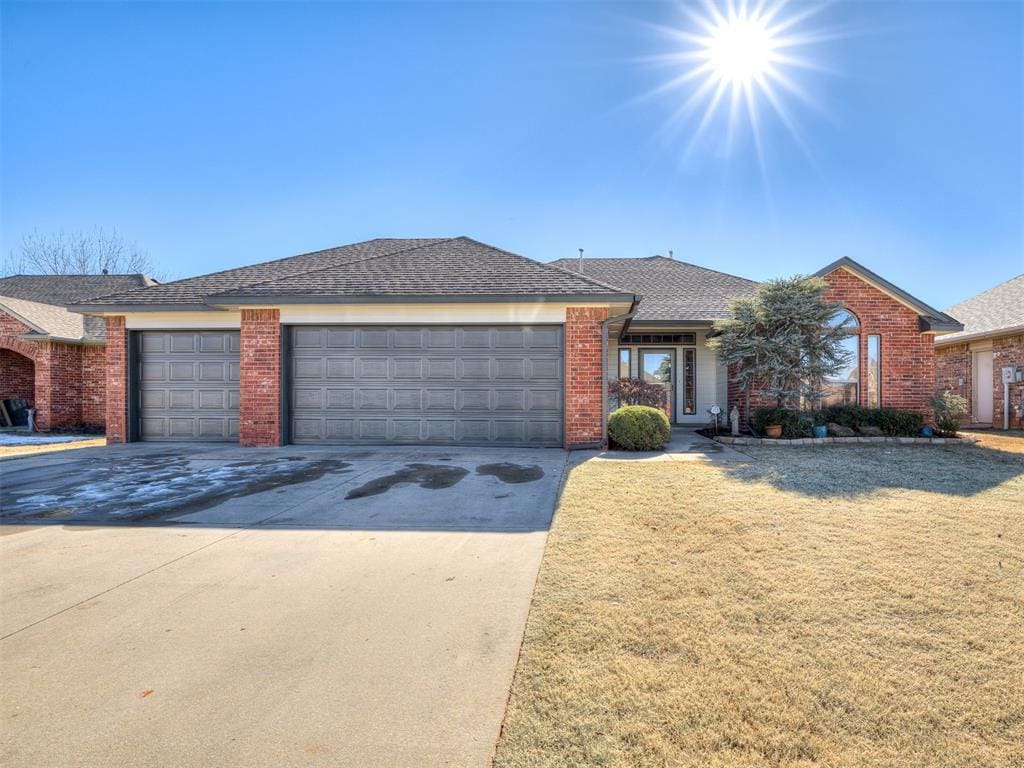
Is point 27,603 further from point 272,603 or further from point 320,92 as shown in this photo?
point 320,92

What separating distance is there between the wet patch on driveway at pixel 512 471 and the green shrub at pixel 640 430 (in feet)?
7.28

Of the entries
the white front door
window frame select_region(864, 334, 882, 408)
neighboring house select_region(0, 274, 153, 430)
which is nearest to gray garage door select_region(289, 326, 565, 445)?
window frame select_region(864, 334, 882, 408)

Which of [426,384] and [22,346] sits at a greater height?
[22,346]

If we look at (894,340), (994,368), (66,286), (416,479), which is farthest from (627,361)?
(66,286)

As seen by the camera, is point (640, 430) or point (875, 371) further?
point (875, 371)

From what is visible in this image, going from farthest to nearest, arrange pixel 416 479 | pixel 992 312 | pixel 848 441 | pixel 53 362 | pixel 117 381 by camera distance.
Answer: pixel 992 312 → pixel 53 362 → pixel 117 381 → pixel 848 441 → pixel 416 479

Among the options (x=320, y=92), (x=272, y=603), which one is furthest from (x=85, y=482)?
(x=320, y=92)

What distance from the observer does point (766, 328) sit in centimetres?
1015

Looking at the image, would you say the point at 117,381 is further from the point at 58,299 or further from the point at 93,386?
the point at 58,299

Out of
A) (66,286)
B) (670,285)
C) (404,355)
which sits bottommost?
(404,355)

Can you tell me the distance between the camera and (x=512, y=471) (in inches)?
279

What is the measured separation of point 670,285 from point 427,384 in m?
9.03

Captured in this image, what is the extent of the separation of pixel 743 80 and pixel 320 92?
8967 mm

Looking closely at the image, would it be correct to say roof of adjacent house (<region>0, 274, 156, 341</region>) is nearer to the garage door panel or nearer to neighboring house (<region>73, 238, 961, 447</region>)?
neighboring house (<region>73, 238, 961, 447</region>)
